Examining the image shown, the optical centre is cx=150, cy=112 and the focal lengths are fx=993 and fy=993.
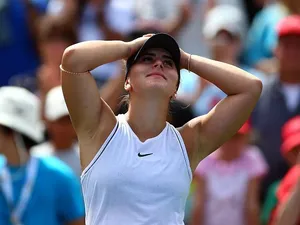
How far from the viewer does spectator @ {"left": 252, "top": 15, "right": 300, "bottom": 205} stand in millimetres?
7305

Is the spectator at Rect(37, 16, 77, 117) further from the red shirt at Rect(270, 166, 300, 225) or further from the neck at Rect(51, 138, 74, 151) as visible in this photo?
the red shirt at Rect(270, 166, 300, 225)

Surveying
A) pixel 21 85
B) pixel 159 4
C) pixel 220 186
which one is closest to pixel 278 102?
pixel 220 186

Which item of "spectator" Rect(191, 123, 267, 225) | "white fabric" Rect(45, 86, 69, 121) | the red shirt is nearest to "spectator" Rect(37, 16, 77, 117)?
"white fabric" Rect(45, 86, 69, 121)

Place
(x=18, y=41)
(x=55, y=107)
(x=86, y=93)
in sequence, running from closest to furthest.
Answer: (x=86, y=93), (x=55, y=107), (x=18, y=41)

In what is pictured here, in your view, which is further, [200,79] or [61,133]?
[200,79]

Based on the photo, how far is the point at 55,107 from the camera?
718cm

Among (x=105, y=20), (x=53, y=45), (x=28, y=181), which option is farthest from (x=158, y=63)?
(x=105, y=20)

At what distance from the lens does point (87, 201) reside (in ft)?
14.3

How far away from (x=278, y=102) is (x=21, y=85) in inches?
96.1

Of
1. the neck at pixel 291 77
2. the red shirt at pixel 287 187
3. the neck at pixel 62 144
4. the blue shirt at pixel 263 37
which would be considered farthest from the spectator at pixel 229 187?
the blue shirt at pixel 263 37

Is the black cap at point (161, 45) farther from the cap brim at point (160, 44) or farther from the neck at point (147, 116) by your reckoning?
the neck at point (147, 116)

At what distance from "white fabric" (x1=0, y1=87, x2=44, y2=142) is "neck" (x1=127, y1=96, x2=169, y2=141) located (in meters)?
1.81

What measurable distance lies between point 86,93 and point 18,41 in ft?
15.9

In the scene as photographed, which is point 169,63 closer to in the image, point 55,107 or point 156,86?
point 156,86
